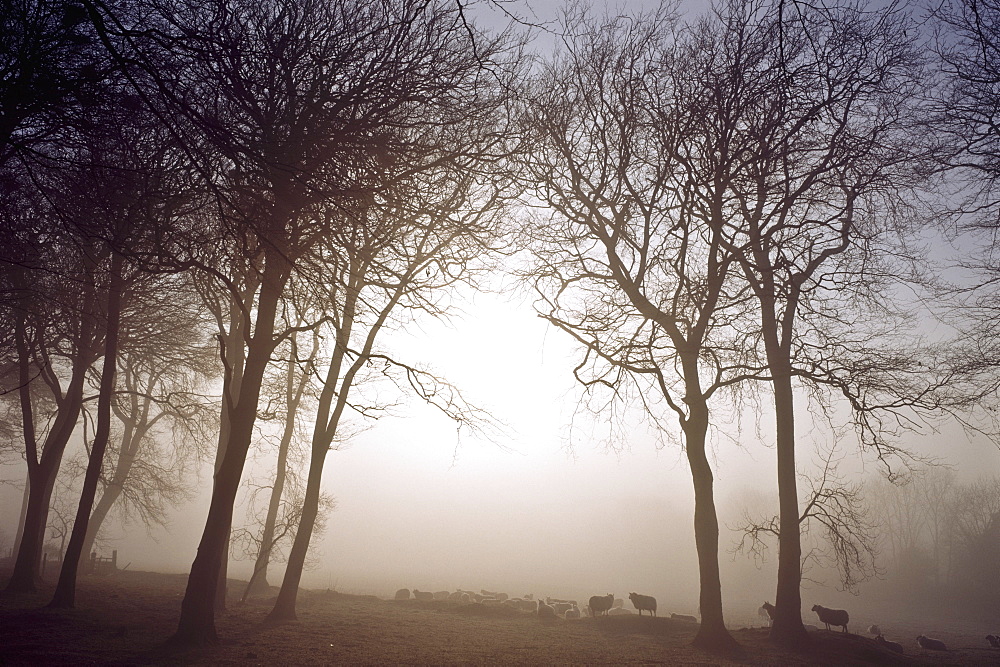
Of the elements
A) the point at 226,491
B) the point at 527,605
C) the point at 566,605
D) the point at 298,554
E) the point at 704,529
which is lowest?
the point at 566,605

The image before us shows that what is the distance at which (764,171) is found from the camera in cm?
1082

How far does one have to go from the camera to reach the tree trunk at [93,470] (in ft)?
33.4

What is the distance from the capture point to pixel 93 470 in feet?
37.2

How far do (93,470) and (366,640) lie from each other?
21.2 feet

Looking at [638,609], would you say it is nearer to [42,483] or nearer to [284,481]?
[284,481]

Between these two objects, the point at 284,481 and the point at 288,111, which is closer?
the point at 288,111

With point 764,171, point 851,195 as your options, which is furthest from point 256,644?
point 851,195

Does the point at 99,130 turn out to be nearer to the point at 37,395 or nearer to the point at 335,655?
the point at 335,655

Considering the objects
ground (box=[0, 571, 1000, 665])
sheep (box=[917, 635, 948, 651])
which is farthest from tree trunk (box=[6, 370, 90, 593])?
sheep (box=[917, 635, 948, 651])

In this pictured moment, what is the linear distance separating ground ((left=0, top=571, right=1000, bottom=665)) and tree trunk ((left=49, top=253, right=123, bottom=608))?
1.42 feet

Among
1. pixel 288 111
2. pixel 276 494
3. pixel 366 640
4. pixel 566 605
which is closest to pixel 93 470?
pixel 366 640

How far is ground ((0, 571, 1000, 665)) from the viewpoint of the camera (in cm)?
723

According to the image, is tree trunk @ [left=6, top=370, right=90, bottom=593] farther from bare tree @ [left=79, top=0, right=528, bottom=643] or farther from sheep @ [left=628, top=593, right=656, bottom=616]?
sheep @ [left=628, top=593, right=656, bottom=616]

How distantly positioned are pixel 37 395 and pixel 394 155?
76.1 ft
